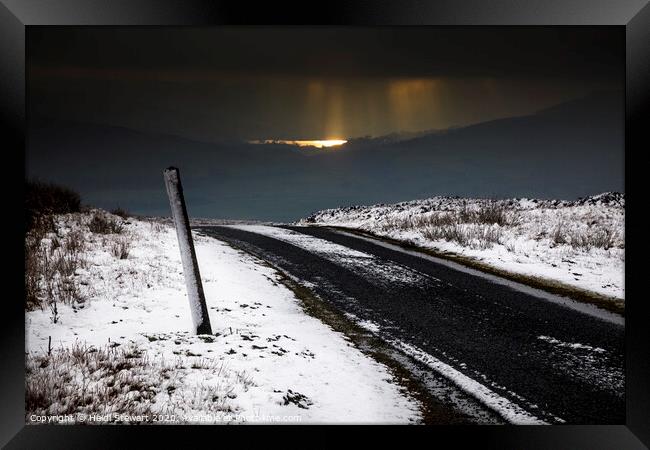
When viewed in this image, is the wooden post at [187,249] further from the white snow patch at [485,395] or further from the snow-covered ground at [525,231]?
the snow-covered ground at [525,231]

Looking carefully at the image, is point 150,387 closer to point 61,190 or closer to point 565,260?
point 61,190

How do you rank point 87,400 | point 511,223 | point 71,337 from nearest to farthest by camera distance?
1. point 87,400
2. point 71,337
3. point 511,223

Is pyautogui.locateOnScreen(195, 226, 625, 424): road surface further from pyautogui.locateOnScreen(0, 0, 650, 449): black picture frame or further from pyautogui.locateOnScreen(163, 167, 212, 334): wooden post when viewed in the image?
pyautogui.locateOnScreen(163, 167, 212, 334): wooden post

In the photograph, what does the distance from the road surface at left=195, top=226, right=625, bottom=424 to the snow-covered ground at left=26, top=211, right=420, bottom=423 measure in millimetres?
742

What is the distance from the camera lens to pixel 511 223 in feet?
36.8

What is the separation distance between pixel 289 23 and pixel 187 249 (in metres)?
2.66

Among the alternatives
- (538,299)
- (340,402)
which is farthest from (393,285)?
(340,402)

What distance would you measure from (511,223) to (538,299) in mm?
5520

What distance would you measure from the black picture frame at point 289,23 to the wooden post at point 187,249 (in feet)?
4.20

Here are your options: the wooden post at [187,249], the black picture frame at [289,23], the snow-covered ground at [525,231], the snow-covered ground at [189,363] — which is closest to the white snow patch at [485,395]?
the black picture frame at [289,23]

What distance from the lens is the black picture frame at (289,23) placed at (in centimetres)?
391

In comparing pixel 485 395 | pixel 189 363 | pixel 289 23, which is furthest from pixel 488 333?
pixel 289 23

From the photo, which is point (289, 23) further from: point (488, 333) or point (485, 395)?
point (488, 333)

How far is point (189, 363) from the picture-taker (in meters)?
4.17
